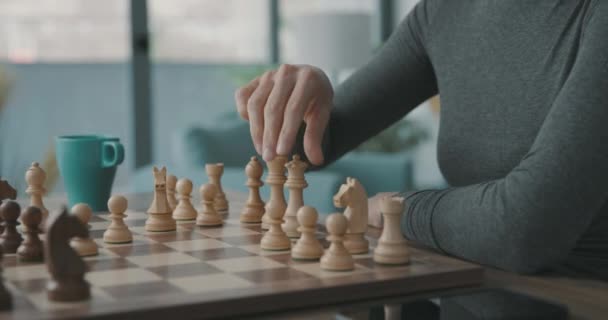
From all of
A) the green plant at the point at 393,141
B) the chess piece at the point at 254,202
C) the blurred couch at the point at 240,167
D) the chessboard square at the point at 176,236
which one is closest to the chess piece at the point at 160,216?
the chessboard square at the point at 176,236

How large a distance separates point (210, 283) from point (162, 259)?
15 cm

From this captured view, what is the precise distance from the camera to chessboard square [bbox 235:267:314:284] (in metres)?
0.84

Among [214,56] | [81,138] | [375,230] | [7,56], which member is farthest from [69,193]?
[214,56]

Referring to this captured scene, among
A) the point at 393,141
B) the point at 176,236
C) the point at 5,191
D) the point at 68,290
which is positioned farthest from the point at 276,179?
the point at 393,141

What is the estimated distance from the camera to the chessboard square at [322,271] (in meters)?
0.87

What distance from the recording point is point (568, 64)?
Result: 49.5 inches

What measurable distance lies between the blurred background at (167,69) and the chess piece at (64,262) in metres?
3.67

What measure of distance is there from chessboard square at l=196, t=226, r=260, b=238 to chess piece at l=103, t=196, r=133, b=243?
0.41ft

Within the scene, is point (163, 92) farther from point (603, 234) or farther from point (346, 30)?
point (603, 234)

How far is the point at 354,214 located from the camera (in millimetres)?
1022

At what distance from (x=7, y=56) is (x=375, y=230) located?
4.61 metres

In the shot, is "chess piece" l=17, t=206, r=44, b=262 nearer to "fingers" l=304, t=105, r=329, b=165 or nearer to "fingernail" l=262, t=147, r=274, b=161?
"fingernail" l=262, t=147, r=274, b=161

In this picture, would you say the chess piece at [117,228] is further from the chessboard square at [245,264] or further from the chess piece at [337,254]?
the chess piece at [337,254]

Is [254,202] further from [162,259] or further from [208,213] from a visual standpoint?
[162,259]
